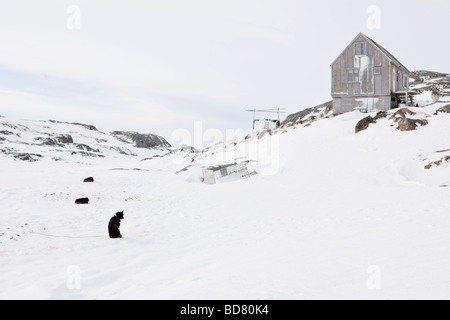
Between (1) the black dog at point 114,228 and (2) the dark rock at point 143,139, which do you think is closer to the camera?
(1) the black dog at point 114,228

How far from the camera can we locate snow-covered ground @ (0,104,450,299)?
16.6 ft

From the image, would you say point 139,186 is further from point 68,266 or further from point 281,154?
point 68,266

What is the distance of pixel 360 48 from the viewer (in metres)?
31.7

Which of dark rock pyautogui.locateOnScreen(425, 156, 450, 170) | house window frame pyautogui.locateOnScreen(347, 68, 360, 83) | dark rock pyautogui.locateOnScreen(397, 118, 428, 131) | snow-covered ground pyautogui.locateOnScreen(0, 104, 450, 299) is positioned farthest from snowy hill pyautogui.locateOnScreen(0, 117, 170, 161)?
dark rock pyautogui.locateOnScreen(425, 156, 450, 170)

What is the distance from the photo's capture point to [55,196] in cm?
1641

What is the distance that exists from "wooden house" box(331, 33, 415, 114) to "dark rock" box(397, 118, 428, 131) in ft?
30.4

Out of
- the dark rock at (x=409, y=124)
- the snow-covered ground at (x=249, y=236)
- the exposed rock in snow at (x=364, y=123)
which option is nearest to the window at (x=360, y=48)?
the exposed rock in snow at (x=364, y=123)

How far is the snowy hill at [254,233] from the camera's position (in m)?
5.10

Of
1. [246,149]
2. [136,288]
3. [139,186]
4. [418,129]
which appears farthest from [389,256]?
[246,149]

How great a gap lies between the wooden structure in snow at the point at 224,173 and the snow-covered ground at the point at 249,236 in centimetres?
180

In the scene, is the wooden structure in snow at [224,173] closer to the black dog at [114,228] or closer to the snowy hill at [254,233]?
the snowy hill at [254,233]

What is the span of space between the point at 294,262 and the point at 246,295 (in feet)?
6.05

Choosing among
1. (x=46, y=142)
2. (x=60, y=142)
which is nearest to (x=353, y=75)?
(x=46, y=142)

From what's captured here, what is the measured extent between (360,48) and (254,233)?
97.5 ft
